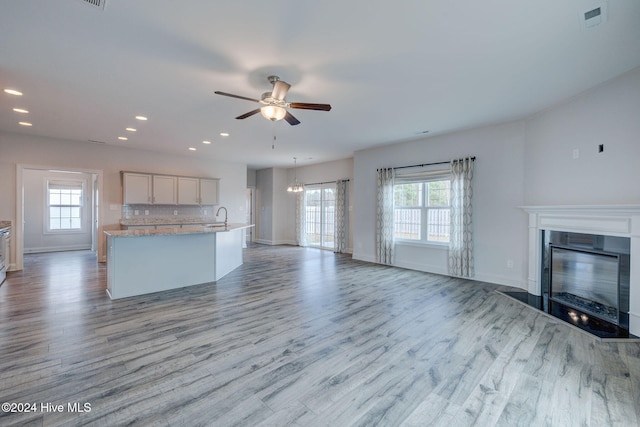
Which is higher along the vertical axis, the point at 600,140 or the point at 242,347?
the point at 600,140

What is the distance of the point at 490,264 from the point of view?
202 inches

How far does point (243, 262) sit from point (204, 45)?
5.19 meters

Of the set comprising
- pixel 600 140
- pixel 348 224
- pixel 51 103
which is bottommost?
pixel 348 224

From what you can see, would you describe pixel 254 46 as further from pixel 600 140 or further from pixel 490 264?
pixel 490 264

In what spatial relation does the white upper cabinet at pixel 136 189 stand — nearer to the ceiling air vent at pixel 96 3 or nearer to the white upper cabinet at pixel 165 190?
the white upper cabinet at pixel 165 190

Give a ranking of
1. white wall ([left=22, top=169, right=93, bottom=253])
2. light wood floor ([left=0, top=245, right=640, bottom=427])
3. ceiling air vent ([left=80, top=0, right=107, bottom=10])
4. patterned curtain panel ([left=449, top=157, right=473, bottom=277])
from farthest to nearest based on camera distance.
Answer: white wall ([left=22, top=169, right=93, bottom=253]) < patterned curtain panel ([left=449, top=157, right=473, bottom=277]) < ceiling air vent ([left=80, top=0, right=107, bottom=10]) < light wood floor ([left=0, top=245, right=640, bottom=427])

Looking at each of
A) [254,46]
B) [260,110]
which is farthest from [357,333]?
[254,46]

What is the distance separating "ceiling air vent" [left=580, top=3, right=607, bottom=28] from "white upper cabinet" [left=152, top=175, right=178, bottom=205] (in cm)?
799

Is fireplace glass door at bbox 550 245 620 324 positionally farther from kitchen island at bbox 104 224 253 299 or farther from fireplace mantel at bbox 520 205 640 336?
kitchen island at bbox 104 224 253 299

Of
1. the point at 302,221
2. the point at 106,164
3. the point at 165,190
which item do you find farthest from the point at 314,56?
the point at 302,221

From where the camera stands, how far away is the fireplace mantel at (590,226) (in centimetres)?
306

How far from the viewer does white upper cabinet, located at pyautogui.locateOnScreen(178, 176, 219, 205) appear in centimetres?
764

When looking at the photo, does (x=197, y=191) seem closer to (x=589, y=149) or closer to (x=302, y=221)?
(x=302, y=221)

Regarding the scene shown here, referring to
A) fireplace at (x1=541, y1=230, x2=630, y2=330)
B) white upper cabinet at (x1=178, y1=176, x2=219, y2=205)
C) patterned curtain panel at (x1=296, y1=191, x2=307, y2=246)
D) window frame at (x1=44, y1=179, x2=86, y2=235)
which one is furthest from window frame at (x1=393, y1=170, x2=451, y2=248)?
window frame at (x1=44, y1=179, x2=86, y2=235)
